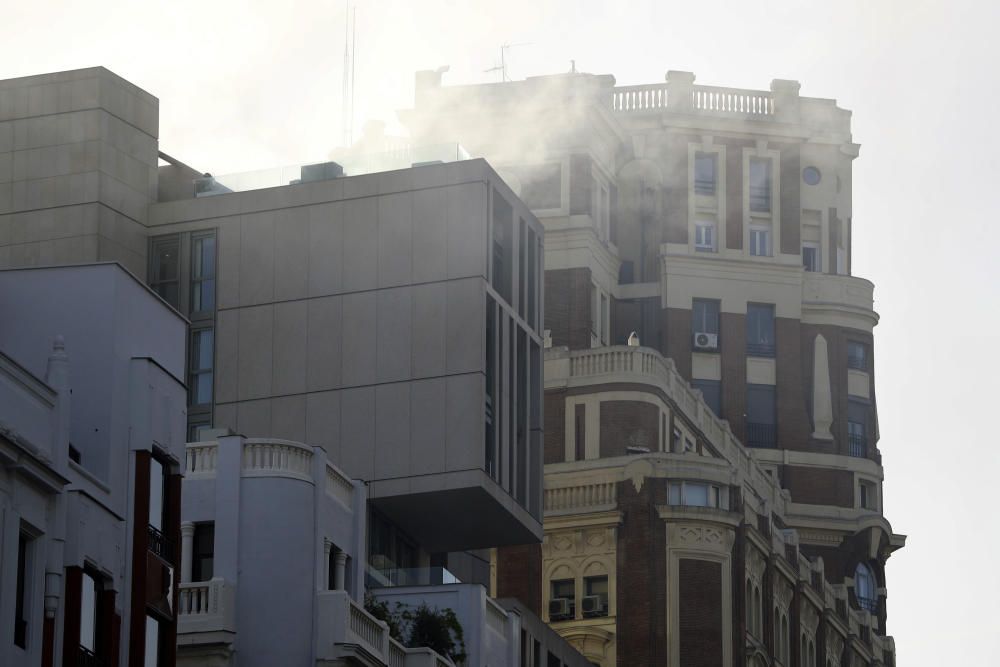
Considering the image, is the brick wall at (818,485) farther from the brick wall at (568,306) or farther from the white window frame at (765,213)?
the brick wall at (568,306)

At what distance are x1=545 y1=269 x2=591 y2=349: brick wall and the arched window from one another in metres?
18.3

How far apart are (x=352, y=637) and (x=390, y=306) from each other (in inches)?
702

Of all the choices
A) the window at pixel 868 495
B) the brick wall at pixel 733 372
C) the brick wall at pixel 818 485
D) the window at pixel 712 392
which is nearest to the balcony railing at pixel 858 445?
the window at pixel 868 495

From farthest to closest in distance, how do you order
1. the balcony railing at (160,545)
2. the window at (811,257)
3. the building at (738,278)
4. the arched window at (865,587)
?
the window at (811,257) < the arched window at (865,587) < the building at (738,278) < the balcony railing at (160,545)

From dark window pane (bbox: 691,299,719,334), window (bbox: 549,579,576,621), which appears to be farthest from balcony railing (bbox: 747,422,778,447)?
window (bbox: 549,579,576,621)

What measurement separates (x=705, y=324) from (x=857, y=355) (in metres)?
8.77

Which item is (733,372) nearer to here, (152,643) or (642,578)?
(642,578)

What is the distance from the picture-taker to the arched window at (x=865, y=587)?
11712cm

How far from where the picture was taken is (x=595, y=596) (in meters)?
87.8

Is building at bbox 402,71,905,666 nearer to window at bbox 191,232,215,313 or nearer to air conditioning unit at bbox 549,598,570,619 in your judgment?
air conditioning unit at bbox 549,598,570,619

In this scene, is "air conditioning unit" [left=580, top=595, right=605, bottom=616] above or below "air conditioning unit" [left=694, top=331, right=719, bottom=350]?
below

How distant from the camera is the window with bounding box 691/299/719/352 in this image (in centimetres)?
11550

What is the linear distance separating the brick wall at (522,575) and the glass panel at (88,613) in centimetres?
4532

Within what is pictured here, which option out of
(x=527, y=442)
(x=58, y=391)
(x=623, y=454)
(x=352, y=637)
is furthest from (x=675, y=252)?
(x=58, y=391)
